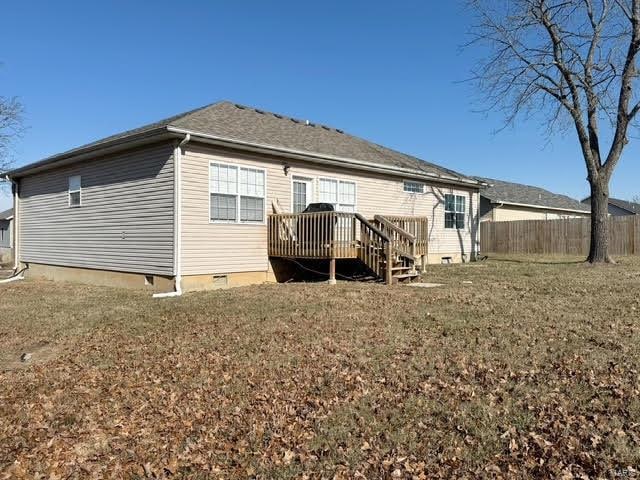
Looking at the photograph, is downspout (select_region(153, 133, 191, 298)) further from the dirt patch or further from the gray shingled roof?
the gray shingled roof

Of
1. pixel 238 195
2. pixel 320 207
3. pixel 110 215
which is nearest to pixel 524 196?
pixel 320 207

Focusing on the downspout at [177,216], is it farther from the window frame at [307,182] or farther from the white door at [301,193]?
the white door at [301,193]

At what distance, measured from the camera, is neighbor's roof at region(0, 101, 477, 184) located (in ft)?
39.2

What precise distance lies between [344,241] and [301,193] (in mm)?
2647

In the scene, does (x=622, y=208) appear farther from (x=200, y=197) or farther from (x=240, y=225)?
(x=200, y=197)

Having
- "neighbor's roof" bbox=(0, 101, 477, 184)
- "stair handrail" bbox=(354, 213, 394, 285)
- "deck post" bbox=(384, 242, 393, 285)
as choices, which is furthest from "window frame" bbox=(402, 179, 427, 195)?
"deck post" bbox=(384, 242, 393, 285)

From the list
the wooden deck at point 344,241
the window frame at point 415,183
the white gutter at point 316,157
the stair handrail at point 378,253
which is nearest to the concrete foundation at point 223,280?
the wooden deck at point 344,241

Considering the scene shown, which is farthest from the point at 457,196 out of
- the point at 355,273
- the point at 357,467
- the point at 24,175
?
the point at 357,467

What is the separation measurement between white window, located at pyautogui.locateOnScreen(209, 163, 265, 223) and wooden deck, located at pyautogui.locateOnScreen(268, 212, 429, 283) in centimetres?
58

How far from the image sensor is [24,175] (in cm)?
1702

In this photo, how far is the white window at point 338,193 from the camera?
1434cm

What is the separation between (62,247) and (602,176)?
17182mm

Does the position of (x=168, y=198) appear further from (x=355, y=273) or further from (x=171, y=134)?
(x=355, y=273)

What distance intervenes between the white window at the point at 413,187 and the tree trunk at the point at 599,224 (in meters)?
5.43
